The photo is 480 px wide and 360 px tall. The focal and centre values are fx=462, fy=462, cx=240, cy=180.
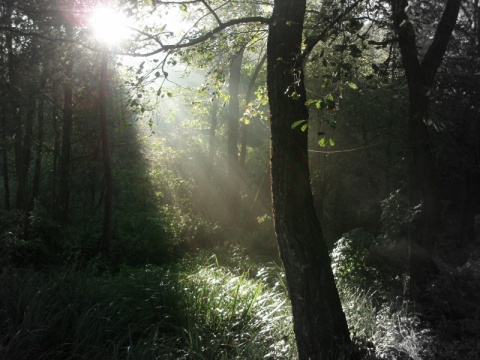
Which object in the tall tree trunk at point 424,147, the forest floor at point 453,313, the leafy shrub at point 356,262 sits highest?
the tall tree trunk at point 424,147

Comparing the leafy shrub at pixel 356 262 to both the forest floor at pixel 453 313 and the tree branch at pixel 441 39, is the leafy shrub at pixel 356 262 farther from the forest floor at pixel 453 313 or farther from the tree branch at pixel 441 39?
the tree branch at pixel 441 39

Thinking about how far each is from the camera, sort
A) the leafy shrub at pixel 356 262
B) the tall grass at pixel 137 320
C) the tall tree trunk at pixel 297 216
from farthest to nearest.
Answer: the leafy shrub at pixel 356 262, the tall tree trunk at pixel 297 216, the tall grass at pixel 137 320

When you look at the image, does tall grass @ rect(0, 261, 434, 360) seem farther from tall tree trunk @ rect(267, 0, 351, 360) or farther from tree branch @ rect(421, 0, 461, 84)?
tree branch @ rect(421, 0, 461, 84)

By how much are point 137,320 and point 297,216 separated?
232cm

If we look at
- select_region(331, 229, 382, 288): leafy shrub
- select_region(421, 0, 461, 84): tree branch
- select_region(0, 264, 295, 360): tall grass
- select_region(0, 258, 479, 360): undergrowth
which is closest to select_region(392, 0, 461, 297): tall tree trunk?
select_region(421, 0, 461, 84): tree branch

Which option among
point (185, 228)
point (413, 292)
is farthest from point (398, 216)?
point (185, 228)

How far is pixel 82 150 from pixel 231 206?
673 cm

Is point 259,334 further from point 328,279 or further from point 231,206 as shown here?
point 231,206

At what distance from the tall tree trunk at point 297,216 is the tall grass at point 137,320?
531 millimetres

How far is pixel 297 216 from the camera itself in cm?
495

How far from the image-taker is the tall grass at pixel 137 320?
474cm

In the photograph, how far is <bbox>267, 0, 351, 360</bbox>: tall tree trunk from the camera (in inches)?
191

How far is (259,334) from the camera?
5.38 meters

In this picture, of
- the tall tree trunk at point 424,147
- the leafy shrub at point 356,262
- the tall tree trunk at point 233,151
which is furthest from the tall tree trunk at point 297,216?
the tall tree trunk at point 233,151
